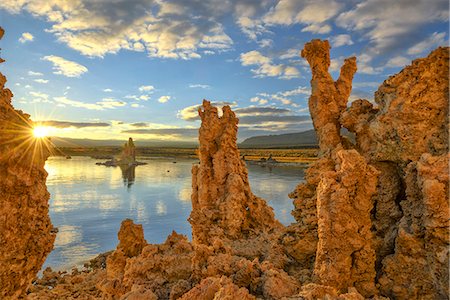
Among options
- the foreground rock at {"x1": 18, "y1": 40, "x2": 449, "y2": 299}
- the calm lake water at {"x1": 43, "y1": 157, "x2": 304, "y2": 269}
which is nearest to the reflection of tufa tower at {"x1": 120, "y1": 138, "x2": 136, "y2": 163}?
the calm lake water at {"x1": 43, "y1": 157, "x2": 304, "y2": 269}

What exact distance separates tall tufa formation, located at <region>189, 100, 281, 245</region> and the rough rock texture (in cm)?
695

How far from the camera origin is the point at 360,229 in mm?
6762

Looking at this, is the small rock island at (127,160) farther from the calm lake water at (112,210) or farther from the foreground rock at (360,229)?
the foreground rock at (360,229)

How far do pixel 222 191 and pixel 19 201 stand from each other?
885 centimetres

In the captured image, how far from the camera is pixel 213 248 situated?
26.2 ft

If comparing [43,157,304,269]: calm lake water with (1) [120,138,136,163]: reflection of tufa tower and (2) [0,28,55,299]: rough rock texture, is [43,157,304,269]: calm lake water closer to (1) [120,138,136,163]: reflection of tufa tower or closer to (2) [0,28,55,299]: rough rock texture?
(2) [0,28,55,299]: rough rock texture

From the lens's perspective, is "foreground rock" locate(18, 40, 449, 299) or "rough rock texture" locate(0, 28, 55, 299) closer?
"foreground rock" locate(18, 40, 449, 299)

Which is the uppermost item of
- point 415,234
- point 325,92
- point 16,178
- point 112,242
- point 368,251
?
point 325,92

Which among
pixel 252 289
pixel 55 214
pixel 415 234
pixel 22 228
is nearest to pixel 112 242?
pixel 55 214

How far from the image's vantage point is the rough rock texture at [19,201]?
6.95 metres

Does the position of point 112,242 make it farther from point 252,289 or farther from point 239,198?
point 252,289

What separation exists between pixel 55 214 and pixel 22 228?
98.9ft

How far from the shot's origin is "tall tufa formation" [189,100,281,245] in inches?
539

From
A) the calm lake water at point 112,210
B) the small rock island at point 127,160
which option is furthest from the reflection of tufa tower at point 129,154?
the calm lake water at point 112,210
